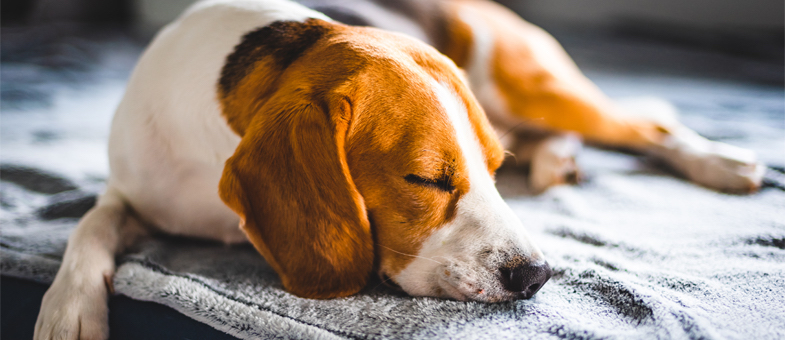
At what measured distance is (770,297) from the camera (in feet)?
3.37

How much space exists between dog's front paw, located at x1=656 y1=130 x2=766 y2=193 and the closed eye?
125 cm

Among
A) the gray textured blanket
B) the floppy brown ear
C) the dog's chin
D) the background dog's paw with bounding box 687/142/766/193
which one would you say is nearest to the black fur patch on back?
the floppy brown ear

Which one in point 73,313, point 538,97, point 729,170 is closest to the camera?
point 73,313

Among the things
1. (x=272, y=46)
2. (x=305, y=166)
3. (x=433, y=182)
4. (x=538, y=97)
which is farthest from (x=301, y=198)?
(x=538, y=97)

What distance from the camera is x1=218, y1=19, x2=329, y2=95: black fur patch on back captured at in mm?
1271

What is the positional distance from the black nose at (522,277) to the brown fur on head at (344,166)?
0.62 ft

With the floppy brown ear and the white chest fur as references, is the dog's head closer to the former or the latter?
the floppy brown ear

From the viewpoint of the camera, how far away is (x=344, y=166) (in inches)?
42.0

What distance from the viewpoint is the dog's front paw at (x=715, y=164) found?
1715 mm

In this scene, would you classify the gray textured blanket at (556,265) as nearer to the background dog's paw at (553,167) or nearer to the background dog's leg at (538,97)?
the background dog's paw at (553,167)

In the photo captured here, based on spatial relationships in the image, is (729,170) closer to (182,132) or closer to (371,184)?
(371,184)

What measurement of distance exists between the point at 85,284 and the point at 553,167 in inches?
64.4

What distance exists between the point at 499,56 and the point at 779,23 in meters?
4.67

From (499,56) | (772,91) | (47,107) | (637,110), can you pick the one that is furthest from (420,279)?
(772,91)
